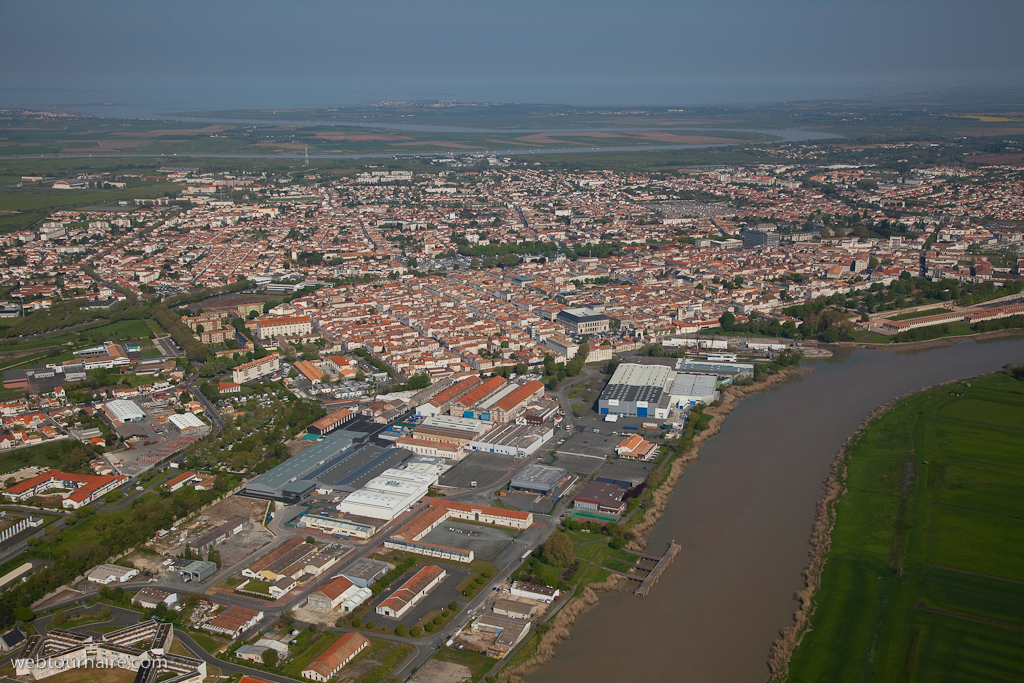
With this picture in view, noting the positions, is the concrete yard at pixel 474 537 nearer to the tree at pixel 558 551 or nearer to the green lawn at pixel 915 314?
the tree at pixel 558 551

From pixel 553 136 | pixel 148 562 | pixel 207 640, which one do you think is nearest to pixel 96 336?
pixel 148 562

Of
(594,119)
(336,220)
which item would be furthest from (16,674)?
(594,119)

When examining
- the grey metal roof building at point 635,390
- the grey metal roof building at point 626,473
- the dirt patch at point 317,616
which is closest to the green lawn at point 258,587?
the dirt patch at point 317,616

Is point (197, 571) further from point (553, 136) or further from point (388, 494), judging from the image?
point (553, 136)

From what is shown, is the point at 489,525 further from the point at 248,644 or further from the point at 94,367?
the point at 94,367

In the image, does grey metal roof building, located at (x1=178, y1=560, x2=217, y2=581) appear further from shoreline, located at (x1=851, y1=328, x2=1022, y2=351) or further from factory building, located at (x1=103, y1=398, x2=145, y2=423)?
shoreline, located at (x1=851, y1=328, x2=1022, y2=351)

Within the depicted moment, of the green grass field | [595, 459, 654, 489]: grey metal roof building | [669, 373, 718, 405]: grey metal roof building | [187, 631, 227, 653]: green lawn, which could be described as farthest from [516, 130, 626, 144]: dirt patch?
[187, 631, 227, 653]: green lawn
